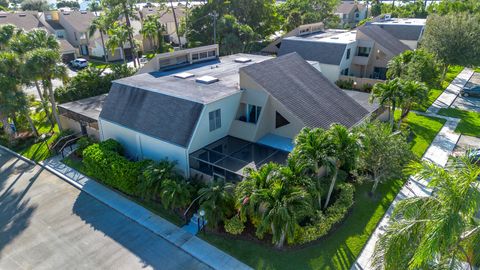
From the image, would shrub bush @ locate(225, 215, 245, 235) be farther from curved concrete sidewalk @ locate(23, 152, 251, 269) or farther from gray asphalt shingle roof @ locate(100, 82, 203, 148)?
gray asphalt shingle roof @ locate(100, 82, 203, 148)

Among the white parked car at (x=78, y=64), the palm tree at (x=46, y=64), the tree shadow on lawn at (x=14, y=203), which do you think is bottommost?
the tree shadow on lawn at (x=14, y=203)

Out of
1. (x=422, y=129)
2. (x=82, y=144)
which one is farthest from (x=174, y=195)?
(x=422, y=129)

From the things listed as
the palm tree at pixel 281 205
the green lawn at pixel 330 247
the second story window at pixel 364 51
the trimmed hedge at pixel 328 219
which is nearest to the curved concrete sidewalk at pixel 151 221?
the green lawn at pixel 330 247

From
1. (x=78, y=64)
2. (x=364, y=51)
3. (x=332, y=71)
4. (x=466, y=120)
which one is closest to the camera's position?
(x=466, y=120)

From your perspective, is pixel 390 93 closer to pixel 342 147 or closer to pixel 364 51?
pixel 342 147

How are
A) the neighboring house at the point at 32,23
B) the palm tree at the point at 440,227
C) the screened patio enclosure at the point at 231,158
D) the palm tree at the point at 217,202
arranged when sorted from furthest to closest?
1. the neighboring house at the point at 32,23
2. the screened patio enclosure at the point at 231,158
3. the palm tree at the point at 217,202
4. the palm tree at the point at 440,227

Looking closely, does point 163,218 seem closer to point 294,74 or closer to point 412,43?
point 294,74

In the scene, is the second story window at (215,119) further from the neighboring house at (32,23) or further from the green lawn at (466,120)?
the neighboring house at (32,23)
